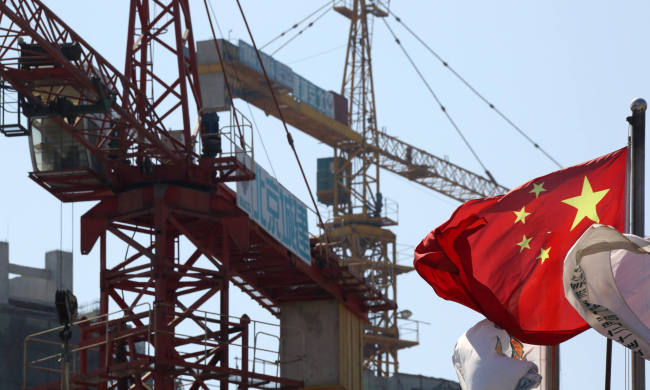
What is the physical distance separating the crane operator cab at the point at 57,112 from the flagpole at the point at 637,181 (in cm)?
2554

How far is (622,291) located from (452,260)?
12.7 ft

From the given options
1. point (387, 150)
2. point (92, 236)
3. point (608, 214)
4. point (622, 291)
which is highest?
point (387, 150)

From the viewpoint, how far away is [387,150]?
124312 millimetres

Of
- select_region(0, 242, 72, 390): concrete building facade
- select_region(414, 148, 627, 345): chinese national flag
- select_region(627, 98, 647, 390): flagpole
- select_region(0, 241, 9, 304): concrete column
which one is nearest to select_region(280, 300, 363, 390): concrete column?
select_region(0, 242, 72, 390): concrete building facade

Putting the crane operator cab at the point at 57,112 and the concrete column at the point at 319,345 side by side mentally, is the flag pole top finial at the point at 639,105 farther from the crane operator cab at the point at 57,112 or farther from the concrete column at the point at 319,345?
the concrete column at the point at 319,345

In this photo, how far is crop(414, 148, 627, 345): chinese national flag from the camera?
25828 millimetres

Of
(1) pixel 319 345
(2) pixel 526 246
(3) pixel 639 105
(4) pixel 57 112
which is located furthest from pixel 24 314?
(3) pixel 639 105

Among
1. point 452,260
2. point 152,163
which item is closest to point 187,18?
point 152,163

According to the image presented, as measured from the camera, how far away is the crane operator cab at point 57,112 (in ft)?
151

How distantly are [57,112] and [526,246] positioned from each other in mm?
23666

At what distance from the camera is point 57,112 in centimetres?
4678

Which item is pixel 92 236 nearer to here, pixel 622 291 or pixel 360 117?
pixel 622 291

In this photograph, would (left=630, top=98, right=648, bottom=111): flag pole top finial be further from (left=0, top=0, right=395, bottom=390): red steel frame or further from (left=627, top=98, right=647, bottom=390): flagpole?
(left=0, top=0, right=395, bottom=390): red steel frame

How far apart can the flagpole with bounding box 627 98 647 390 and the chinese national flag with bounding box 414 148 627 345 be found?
2638 millimetres
